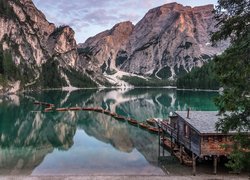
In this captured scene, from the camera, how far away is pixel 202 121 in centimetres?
3784

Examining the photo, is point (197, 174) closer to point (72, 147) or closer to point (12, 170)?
point (12, 170)

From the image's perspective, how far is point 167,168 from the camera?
39.3 metres

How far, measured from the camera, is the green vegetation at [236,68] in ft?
50.8

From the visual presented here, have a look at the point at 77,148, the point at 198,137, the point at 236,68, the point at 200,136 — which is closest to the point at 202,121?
the point at 198,137

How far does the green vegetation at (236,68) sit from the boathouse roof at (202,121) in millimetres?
16335

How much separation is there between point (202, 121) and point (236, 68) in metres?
23.0

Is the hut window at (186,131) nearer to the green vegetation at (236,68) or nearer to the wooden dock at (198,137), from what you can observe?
the wooden dock at (198,137)

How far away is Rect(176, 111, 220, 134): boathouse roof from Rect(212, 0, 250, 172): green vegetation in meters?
16.3

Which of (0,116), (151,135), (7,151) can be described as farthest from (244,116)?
(0,116)

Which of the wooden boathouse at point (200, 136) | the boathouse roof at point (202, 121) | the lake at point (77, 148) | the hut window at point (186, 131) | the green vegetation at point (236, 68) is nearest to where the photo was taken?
the green vegetation at point (236, 68)

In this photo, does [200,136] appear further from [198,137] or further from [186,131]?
[186,131]

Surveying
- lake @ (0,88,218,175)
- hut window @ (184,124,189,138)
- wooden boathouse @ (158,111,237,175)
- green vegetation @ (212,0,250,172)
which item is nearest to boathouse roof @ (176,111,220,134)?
wooden boathouse @ (158,111,237,175)

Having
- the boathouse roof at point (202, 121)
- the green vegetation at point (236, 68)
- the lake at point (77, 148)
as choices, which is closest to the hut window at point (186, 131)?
the boathouse roof at point (202, 121)

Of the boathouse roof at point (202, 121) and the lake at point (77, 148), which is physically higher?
the boathouse roof at point (202, 121)
